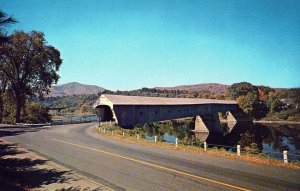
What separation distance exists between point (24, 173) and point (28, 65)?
1697 inches

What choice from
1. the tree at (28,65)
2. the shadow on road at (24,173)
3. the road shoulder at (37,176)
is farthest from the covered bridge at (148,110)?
the road shoulder at (37,176)

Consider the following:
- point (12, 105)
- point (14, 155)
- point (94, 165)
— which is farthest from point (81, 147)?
point (12, 105)

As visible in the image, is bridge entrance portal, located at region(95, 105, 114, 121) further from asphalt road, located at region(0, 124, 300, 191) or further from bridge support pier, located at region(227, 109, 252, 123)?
bridge support pier, located at region(227, 109, 252, 123)

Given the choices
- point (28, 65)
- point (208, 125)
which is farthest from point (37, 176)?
point (208, 125)

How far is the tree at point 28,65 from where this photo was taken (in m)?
51.7

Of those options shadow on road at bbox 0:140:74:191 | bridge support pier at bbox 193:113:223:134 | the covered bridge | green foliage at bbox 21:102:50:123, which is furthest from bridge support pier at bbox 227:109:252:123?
shadow on road at bbox 0:140:74:191

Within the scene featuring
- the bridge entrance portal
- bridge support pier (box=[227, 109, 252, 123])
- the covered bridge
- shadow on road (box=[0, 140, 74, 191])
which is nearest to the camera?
shadow on road (box=[0, 140, 74, 191])

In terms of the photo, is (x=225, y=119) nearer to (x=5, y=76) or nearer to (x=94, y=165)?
(x=5, y=76)

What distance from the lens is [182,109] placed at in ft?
185

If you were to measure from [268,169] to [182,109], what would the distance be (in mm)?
40794

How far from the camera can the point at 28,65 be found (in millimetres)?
53656

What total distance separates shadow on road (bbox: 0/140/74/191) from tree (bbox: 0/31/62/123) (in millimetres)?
36084

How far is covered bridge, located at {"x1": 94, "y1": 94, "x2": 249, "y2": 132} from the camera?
40.9 meters

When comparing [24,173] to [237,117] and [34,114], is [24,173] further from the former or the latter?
[237,117]
